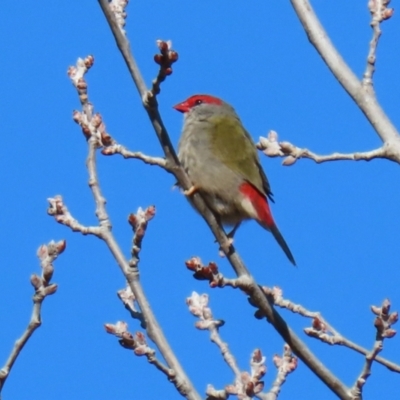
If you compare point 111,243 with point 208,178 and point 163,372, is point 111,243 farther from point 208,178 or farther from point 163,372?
point 208,178

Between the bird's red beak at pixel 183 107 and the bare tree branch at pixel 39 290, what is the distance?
3321mm

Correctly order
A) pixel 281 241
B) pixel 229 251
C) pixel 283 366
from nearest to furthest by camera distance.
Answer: pixel 229 251, pixel 283 366, pixel 281 241

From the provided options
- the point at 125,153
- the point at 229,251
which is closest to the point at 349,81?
the point at 229,251

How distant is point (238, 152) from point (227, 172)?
29 centimetres

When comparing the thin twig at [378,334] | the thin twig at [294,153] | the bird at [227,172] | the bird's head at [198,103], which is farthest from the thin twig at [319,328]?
the bird's head at [198,103]

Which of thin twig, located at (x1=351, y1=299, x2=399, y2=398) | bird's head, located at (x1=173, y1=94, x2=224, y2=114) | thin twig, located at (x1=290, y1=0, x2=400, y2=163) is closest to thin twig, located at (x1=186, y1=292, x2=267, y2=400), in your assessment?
thin twig, located at (x1=351, y1=299, x2=399, y2=398)

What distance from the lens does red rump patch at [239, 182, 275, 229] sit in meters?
5.48

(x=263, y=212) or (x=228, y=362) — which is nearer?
(x=228, y=362)

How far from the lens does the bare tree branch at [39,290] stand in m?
2.89

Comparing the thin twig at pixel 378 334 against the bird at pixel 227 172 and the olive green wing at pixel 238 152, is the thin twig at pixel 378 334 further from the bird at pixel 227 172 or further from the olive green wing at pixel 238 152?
the olive green wing at pixel 238 152

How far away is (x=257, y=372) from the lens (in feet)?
11.9

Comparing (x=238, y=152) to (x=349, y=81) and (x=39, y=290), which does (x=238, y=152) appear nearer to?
(x=349, y=81)

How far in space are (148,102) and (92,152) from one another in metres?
0.62

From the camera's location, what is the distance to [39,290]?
3.24 meters
